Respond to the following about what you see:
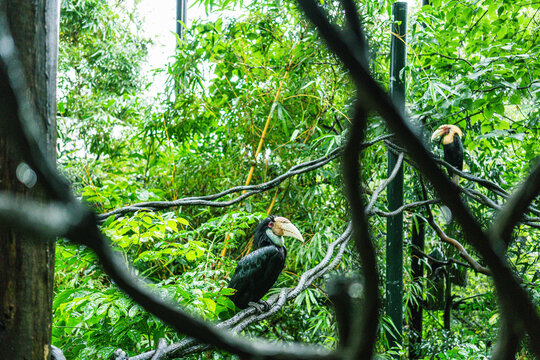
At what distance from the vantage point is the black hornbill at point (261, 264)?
5.19 ft

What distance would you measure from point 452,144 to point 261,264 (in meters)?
1.31

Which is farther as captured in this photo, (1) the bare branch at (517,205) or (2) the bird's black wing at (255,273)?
(2) the bird's black wing at (255,273)

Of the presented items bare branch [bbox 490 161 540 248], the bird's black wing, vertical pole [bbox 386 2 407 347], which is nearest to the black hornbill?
the bird's black wing

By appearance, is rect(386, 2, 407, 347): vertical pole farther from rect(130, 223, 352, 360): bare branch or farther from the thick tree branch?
the thick tree branch

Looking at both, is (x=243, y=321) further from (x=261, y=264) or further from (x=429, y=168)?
(x=429, y=168)

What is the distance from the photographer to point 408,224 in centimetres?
280

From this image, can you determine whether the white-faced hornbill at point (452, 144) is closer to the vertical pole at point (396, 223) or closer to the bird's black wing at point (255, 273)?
the vertical pole at point (396, 223)

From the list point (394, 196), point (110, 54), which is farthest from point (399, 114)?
point (110, 54)

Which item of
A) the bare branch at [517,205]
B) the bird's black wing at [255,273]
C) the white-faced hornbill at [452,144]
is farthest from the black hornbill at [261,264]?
the bare branch at [517,205]

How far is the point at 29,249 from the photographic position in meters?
0.43

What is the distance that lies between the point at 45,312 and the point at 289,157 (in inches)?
68.2

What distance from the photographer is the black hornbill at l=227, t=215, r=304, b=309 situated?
1.58m

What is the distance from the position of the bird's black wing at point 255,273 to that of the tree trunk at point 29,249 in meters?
1.14

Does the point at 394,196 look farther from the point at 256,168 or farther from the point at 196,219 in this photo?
the point at 196,219
